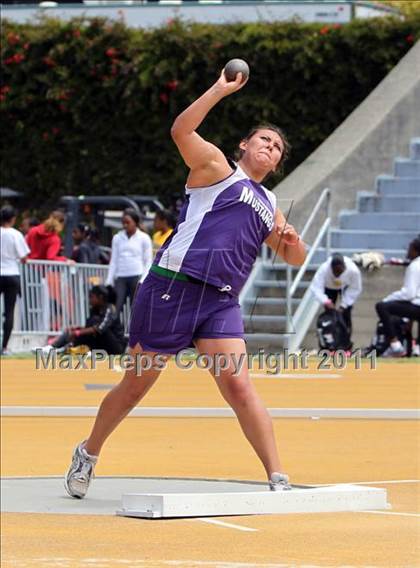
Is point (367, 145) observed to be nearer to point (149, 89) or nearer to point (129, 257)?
point (129, 257)

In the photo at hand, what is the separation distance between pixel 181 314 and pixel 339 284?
14015 millimetres

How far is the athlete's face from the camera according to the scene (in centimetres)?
836

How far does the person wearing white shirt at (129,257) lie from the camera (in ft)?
72.8

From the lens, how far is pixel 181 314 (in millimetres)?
8336

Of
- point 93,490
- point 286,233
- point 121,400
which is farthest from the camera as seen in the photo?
point 93,490

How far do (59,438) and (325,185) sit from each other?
45.8 ft

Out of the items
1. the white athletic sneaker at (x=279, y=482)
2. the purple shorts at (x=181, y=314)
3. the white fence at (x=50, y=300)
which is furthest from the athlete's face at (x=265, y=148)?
the white fence at (x=50, y=300)

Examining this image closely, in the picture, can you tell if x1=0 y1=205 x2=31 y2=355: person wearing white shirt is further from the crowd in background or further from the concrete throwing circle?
the concrete throwing circle

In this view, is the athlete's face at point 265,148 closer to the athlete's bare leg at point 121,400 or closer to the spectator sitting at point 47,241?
the athlete's bare leg at point 121,400

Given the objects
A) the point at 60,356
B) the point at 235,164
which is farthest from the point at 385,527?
the point at 60,356

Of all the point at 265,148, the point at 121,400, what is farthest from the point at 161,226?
Result: the point at 265,148

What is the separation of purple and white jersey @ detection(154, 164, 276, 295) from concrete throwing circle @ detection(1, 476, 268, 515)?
133 centimetres

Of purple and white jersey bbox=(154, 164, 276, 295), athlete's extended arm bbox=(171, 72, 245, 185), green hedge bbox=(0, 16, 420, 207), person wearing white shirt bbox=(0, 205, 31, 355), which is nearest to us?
athlete's extended arm bbox=(171, 72, 245, 185)

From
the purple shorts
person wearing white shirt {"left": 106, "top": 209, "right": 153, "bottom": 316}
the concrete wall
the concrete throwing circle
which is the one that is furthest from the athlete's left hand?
the concrete wall
